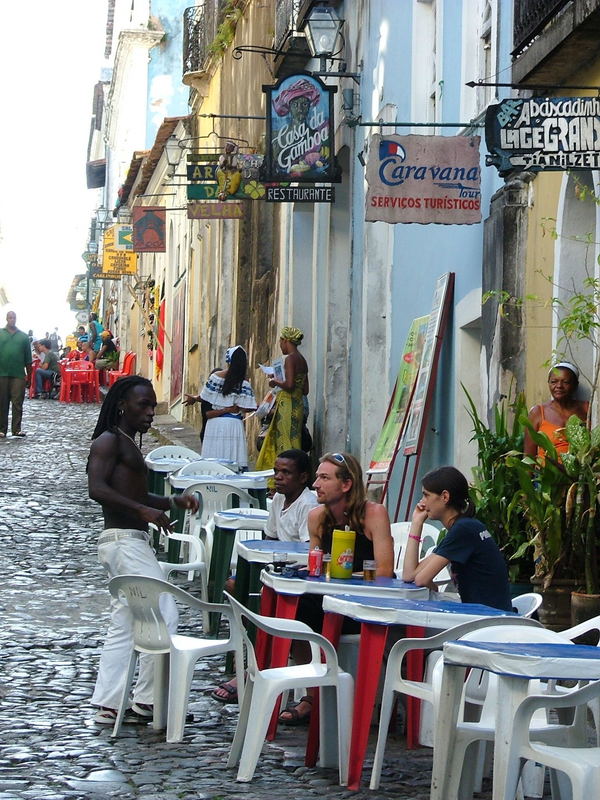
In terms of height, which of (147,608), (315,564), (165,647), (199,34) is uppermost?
(199,34)

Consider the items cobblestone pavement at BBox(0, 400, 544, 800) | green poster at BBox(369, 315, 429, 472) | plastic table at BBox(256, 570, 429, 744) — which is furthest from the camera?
green poster at BBox(369, 315, 429, 472)

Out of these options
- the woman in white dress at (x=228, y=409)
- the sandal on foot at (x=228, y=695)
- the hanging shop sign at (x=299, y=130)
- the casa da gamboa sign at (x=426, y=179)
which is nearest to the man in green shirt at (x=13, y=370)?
the woman in white dress at (x=228, y=409)

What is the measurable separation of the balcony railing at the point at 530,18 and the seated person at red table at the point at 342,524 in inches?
119

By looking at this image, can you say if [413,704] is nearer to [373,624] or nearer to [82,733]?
[373,624]

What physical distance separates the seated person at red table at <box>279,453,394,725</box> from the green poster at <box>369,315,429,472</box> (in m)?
5.82

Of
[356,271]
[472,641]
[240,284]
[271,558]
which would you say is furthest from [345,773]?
[240,284]

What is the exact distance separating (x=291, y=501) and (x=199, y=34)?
2448cm

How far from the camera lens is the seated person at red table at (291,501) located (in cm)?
925

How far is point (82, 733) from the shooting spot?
7492mm

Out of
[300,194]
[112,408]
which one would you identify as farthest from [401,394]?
[112,408]

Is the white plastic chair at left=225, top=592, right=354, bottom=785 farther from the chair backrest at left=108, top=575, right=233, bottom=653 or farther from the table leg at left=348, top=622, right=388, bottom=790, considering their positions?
the chair backrest at left=108, top=575, right=233, bottom=653

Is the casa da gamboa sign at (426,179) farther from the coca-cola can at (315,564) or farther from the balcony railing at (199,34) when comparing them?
the balcony railing at (199,34)

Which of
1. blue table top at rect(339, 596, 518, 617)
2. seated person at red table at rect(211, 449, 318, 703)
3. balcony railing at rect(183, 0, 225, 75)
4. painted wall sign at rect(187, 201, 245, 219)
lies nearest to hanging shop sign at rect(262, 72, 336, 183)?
painted wall sign at rect(187, 201, 245, 219)

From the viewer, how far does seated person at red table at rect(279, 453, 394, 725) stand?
792 centimetres
